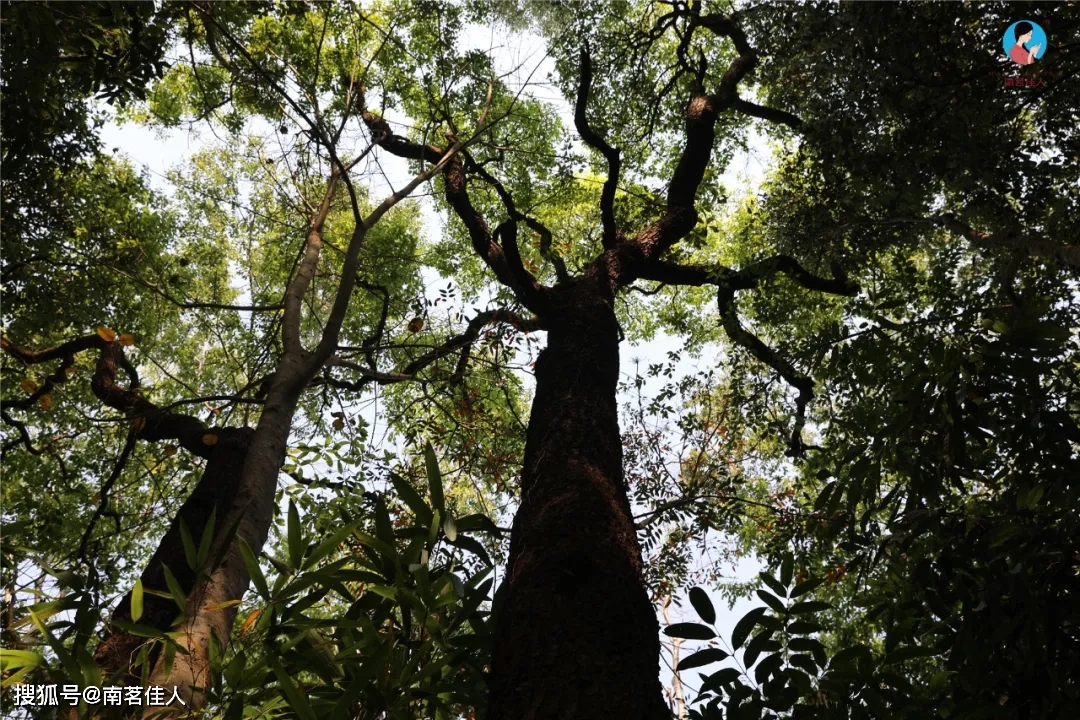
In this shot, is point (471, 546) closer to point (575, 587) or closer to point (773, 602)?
point (575, 587)

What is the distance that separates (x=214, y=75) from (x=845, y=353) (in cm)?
663

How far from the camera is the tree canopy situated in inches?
73.3

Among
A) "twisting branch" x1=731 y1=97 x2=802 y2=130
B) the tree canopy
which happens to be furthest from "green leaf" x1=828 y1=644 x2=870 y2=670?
"twisting branch" x1=731 y1=97 x2=802 y2=130

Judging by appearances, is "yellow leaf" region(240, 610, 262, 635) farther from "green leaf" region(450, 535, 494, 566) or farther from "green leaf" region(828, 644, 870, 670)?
"green leaf" region(828, 644, 870, 670)

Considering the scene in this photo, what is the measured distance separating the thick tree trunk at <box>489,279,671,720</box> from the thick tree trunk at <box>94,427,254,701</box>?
994mm

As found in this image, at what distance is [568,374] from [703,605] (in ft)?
4.64

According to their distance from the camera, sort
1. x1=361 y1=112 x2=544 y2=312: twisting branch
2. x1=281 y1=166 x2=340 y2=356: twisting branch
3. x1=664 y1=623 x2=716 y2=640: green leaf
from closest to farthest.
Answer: x1=664 y1=623 x2=716 y2=640: green leaf, x1=281 y1=166 x2=340 y2=356: twisting branch, x1=361 y1=112 x2=544 y2=312: twisting branch

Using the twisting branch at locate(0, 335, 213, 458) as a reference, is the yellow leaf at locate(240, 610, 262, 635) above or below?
below

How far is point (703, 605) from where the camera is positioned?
6.68 feet

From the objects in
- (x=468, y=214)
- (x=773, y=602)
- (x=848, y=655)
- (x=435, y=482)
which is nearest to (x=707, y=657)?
(x=773, y=602)

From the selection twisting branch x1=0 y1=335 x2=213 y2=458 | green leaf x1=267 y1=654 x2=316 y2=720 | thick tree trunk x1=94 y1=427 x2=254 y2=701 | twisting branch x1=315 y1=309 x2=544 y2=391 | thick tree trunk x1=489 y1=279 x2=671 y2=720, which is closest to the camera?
green leaf x1=267 y1=654 x2=316 y2=720

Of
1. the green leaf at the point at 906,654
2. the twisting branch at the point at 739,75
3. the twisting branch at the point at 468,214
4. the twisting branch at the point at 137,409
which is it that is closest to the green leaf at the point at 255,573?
the green leaf at the point at 906,654

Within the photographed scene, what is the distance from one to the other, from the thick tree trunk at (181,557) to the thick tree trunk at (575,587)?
0.99m

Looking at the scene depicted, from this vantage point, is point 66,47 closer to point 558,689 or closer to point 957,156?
point 558,689
